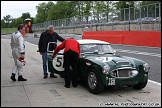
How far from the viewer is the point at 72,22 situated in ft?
156

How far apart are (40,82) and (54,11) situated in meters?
86.3

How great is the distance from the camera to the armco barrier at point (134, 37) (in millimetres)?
20156

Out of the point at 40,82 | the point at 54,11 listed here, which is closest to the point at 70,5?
the point at 54,11

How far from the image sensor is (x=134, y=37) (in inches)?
887

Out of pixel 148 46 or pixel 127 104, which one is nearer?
pixel 127 104

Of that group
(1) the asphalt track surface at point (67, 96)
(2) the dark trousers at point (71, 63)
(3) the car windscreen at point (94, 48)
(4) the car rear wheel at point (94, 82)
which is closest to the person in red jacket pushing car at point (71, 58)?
(2) the dark trousers at point (71, 63)

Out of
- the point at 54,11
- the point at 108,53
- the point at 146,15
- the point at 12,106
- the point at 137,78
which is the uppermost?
the point at 54,11

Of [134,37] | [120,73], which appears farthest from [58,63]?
[134,37]

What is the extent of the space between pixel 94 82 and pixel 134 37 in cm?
1673

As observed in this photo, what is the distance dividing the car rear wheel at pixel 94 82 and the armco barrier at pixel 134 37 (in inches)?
557

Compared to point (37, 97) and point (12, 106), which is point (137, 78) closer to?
point (37, 97)

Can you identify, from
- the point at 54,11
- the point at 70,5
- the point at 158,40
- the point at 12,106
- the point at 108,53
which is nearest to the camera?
the point at 12,106

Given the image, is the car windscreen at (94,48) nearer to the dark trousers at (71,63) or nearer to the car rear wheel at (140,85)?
the dark trousers at (71,63)

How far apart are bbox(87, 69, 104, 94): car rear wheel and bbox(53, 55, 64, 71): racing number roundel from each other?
124cm
